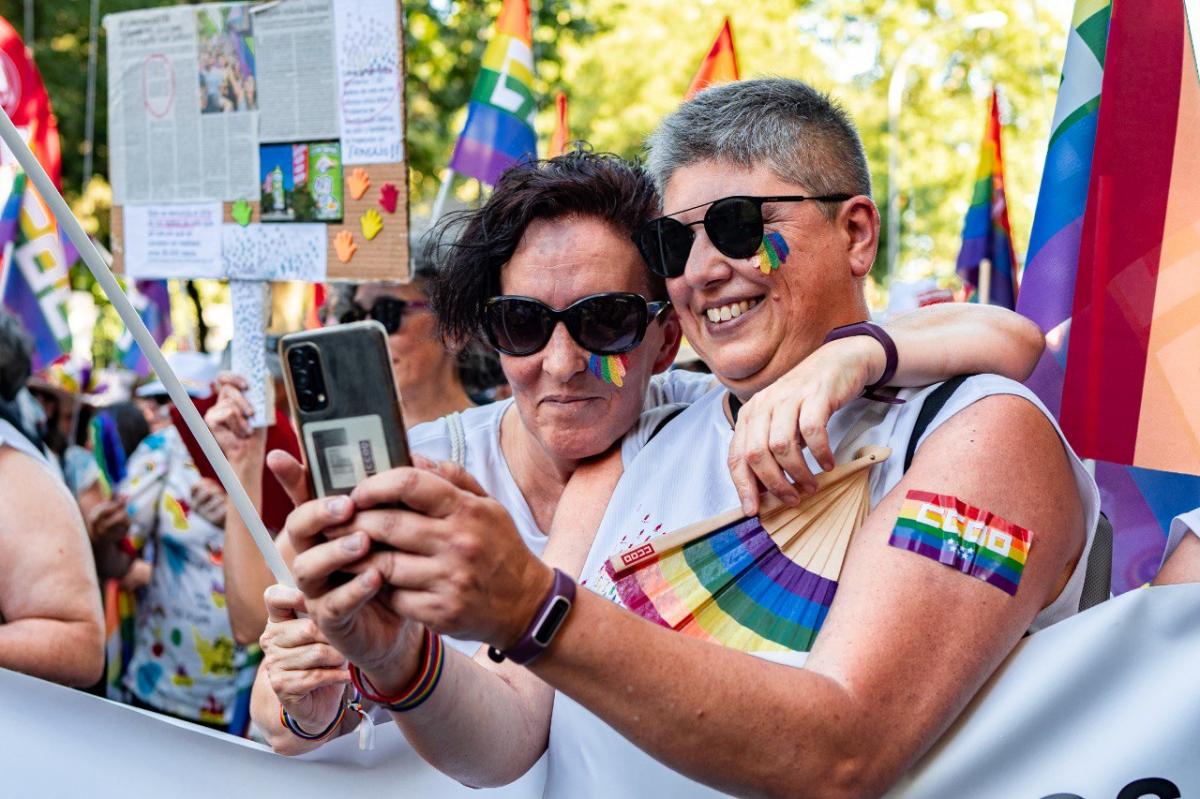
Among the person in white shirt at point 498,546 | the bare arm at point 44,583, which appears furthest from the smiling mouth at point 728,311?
the bare arm at point 44,583

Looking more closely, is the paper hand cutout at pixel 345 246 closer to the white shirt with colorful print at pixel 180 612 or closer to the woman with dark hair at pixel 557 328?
the woman with dark hair at pixel 557 328

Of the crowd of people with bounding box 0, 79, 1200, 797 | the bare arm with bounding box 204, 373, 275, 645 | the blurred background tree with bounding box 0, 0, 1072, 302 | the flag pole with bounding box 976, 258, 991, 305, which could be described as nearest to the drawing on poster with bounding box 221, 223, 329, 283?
the bare arm with bounding box 204, 373, 275, 645

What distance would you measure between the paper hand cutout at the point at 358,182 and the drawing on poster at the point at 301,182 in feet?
0.16

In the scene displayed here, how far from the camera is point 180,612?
5.05 m

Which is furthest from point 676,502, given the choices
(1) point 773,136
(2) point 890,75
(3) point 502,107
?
(2) point 890,75

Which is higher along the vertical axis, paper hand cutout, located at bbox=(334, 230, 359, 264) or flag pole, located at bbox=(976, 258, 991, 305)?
paper hand cutout, located at bbox=(334, 230, 359, 264)

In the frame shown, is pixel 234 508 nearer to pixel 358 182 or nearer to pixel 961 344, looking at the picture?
pixel 358 182

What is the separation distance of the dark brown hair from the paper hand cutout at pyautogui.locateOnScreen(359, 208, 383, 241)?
842 millimetres

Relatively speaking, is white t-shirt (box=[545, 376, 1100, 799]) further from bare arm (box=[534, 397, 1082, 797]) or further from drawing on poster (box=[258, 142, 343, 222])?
drawing on poster (box=[258, 142, 343, 222])

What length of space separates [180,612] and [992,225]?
4899 millimetres

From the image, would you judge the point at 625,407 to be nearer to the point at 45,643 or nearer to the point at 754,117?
the point at 754,117

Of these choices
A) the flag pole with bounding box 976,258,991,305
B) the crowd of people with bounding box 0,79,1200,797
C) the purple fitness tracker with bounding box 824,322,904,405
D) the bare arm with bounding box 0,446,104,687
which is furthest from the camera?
the flag pole with bounding box 976,258,991,305

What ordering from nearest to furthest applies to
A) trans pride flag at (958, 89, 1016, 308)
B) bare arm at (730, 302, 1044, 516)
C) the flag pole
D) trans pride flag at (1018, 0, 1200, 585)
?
bare arm at (730, 302, 1044, 516) < trans pride flag at (1018, 0, 1200, 585) < the flag pole < trans pride flag at (958, 89, 1016, 308)

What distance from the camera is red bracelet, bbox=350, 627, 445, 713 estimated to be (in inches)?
70.5
